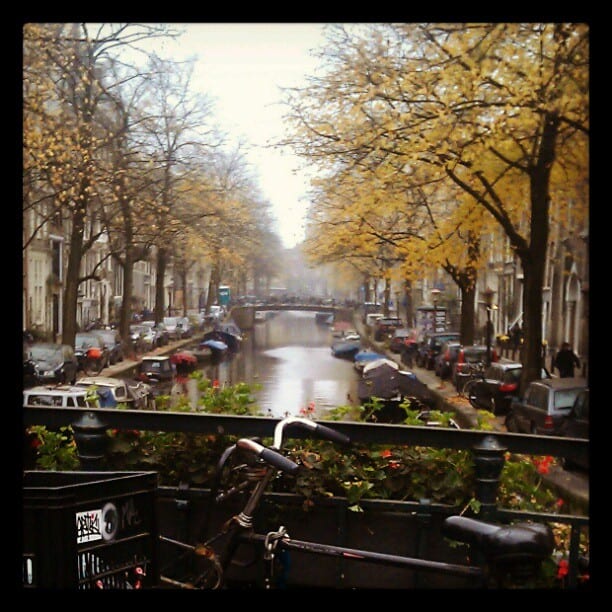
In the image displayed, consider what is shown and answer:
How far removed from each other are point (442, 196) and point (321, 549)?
1.47m

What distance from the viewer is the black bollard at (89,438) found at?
3.32m

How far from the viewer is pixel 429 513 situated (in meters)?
3.17

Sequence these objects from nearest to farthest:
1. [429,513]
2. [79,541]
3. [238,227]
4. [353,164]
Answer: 1. [79,541]
2. [429,513]
3. [353,164]
4. [238,227]

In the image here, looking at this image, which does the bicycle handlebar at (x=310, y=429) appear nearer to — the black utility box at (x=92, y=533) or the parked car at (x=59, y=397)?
the black utility box at (x=92, y=533)

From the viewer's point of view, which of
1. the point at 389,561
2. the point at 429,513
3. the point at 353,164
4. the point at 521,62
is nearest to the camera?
the point at 389,561

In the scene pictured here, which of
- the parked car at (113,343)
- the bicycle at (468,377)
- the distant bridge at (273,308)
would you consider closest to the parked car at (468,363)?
the bicycle at (468,377)

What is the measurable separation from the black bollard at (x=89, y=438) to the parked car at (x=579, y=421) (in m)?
→ 1.82

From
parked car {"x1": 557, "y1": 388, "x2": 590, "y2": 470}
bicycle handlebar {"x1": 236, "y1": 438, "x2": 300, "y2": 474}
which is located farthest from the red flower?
bicycle handlebar {"x1": 236, "y1": 438, "x2": 300, "y2": 474}

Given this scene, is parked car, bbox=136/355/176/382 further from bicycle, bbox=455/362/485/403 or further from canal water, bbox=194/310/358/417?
bicycle, bbox=455/362/485/403

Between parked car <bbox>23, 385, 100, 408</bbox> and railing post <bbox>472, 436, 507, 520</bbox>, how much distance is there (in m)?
1.62

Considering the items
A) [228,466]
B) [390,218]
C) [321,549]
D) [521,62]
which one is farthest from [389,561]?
[521,62]

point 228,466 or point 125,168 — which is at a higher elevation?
point 125,168

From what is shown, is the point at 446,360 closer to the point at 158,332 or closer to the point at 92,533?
the point at 158,332

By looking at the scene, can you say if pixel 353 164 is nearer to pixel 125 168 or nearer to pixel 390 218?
pixel 390 218
